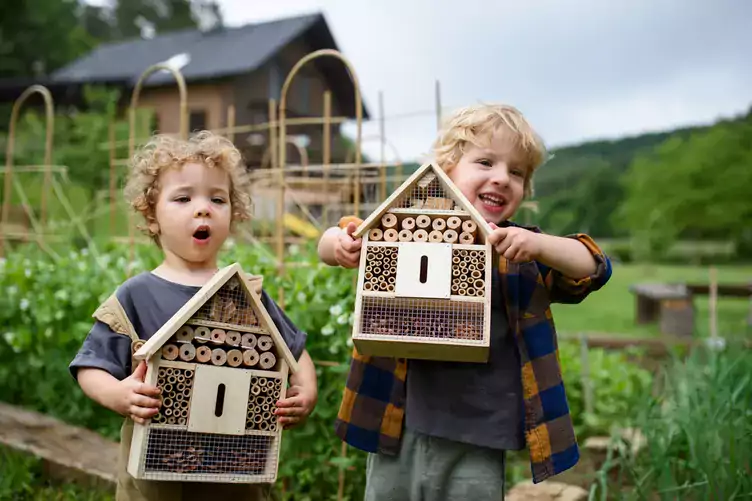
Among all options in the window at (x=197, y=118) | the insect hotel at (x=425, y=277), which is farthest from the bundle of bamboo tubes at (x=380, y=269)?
the window at (x=197, y=118)

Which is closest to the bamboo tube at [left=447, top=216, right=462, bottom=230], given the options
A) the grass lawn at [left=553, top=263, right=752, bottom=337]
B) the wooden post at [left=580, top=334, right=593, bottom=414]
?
the wooden post at [left=580, top=334, right=593, bottom=414]

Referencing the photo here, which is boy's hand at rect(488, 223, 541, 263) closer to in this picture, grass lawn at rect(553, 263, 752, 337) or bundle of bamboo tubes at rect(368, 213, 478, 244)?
bundle of bamboo tubes at rect(368, 213, 478, 244)

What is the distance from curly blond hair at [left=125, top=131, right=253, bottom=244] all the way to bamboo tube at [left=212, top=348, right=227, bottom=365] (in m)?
0.38

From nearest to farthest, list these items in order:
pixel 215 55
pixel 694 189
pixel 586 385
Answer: pixel 586 385, pixel 694 189, pixel 215 55

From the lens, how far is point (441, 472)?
5.42ft

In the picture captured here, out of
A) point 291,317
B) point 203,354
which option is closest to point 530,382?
point 203,354

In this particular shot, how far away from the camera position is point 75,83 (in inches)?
556

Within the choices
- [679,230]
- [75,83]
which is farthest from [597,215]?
[75,83]

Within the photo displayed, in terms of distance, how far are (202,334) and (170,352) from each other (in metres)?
0.08

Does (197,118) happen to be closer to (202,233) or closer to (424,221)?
(202,233)

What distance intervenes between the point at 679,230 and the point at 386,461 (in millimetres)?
6775

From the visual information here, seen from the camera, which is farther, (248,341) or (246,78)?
(246,78)

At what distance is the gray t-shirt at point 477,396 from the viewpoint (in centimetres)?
162

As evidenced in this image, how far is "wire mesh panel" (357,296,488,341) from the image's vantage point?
5.11ft
